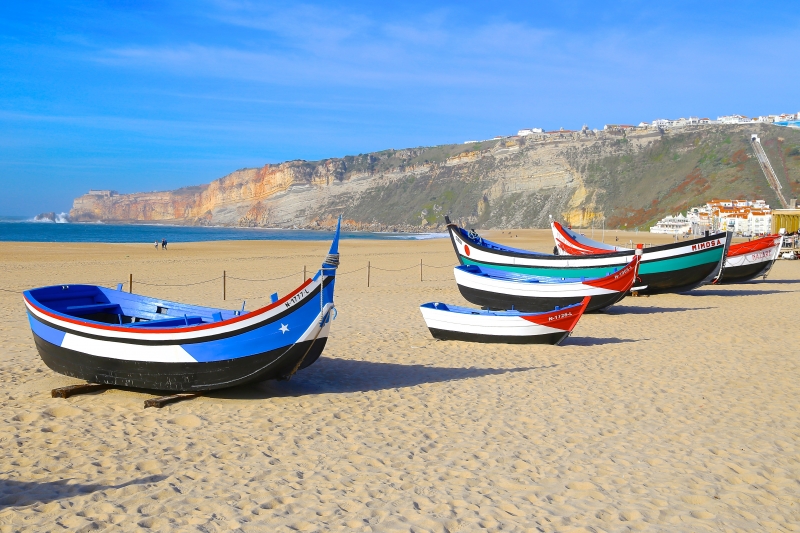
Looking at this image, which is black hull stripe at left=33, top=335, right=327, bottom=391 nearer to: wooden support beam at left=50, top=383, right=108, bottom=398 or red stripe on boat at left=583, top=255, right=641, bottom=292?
wooden support beam at left=50, top=383, right=108, bottom=398

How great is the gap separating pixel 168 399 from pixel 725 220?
194 ft

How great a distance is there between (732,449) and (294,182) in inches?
5623

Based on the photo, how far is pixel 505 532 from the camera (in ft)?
15.2

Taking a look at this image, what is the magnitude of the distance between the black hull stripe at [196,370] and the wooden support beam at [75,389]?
153 millimetres

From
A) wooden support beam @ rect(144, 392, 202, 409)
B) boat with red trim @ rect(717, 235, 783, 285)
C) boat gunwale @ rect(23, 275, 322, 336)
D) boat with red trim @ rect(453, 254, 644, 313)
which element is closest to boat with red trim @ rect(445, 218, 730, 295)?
boat with red trim @ rect(453, 254, 644, 313)

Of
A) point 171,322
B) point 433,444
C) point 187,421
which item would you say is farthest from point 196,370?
point 433,444

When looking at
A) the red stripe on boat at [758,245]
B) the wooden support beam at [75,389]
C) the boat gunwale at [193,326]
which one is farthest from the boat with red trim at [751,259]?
the wooden support beam at [75,389]

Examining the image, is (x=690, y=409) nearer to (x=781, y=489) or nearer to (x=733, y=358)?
(x=781, y=489)

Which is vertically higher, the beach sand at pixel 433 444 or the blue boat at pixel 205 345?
the blue boat at pixel 205 345

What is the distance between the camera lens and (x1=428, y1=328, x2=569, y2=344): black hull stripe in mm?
11766

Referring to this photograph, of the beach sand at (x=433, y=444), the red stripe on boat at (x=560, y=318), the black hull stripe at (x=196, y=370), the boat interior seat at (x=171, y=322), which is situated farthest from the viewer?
the red stripe on boat at (x=560, y=318)

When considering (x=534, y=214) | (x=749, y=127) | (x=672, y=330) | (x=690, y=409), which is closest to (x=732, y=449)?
(x=690, y=409)

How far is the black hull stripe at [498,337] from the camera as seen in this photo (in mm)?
11766

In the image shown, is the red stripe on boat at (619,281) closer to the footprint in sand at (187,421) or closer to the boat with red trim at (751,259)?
the boat with red trim at (751,259)
